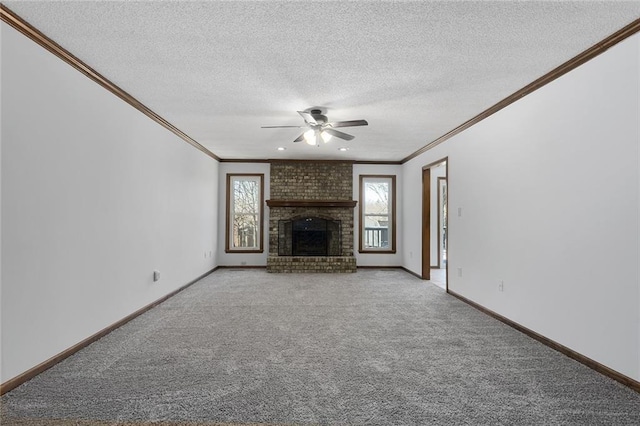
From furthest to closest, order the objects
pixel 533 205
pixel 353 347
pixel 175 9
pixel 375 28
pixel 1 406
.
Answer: pixel 533 205 → pixel 353 347 → pixel 375 28 → pixel 175 9 → pixel 1 406

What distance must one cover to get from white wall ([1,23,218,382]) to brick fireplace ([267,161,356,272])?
10.6 ft

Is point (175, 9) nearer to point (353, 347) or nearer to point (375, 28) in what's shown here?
point (375, 28)

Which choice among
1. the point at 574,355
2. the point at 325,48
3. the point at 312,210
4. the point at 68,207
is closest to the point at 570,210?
the point at 574,355

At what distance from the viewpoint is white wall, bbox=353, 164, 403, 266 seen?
25.1ft

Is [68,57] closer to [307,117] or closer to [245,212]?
[307,117]

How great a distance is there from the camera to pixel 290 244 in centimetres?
747

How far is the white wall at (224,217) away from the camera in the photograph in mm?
7492

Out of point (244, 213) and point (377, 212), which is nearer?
point (244, 213)

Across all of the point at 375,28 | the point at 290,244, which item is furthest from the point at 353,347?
the point at 290,244

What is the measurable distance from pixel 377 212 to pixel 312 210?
1.51m

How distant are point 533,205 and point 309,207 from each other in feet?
15.8

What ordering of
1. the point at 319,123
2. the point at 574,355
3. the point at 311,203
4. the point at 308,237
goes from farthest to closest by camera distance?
the point at 308,237
the point at 311,203
the point at 319,123
the point at 574,355

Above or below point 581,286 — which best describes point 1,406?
below

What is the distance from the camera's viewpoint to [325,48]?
8.50ft
